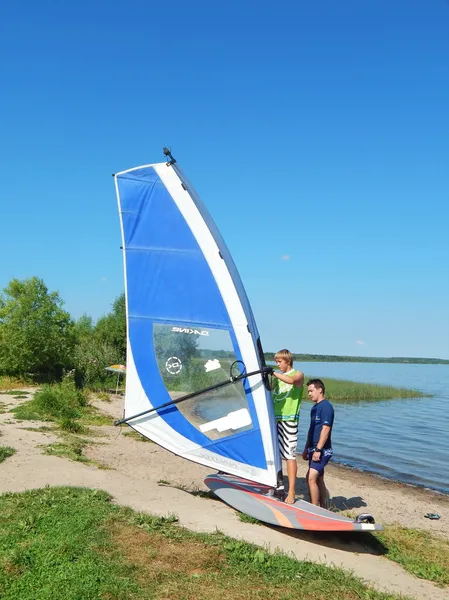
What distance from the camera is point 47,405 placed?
568 inches

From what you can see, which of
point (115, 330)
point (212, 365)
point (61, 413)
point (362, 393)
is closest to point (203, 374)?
point (212, 365)

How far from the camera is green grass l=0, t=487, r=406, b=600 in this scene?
4148 millimetres

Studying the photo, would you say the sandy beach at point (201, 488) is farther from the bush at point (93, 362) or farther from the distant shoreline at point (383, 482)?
the bush at point (93, 362)

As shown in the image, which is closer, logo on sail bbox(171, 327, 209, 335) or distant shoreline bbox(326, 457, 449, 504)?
logo on sail bbox(171, 327, 209, 335)

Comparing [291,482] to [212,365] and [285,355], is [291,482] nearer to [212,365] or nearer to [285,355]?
[285,355]

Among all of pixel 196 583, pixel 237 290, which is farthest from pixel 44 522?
pixel 237 290

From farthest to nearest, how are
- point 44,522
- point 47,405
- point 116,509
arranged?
point 47,405
point 116,509
point 44,522

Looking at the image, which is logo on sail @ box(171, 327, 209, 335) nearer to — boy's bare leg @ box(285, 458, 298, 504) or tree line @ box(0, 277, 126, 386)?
boy's bare leg @ box(285, 458, 298, 504)

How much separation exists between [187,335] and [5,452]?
416 centimetres

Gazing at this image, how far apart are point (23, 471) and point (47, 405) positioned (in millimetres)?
6891

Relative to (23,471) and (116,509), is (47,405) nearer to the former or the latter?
(23,471)

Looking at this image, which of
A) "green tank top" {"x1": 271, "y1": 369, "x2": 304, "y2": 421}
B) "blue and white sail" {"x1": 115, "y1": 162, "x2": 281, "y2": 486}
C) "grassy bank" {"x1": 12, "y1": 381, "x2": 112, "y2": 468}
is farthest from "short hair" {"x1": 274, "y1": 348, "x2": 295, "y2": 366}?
"grassy bank" {"x1": 12, "y1": 381, "x2": 112, "y2": 468}

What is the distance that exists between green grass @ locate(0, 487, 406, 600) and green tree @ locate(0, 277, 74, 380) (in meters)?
17.7

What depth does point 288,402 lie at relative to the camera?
6734 mm
